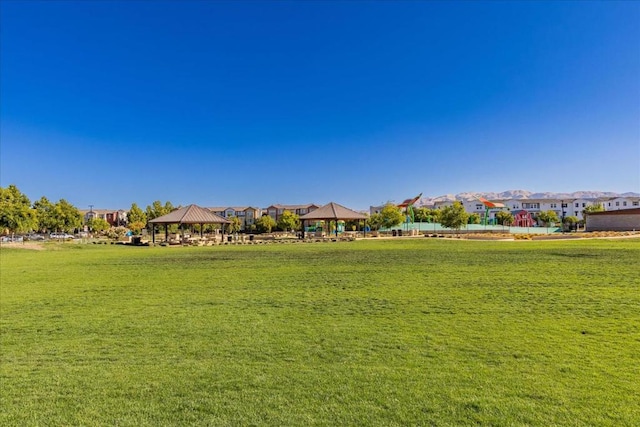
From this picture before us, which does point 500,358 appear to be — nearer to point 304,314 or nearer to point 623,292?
point 304,314

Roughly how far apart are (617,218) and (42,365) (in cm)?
5142

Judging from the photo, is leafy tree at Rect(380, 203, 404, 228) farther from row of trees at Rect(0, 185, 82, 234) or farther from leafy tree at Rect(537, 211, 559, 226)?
row of trees at Rect(0, 185, 82, 234)

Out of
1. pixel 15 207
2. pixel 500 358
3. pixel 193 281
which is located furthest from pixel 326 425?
pixel 15 207

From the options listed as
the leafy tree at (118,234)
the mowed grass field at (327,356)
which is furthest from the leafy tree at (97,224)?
the mowed grass field at (327,356)

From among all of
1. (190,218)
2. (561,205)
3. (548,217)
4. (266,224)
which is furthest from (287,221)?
(561,205)

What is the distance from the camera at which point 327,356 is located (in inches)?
163

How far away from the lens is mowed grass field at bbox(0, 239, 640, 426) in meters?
3.01

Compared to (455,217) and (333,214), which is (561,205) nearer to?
(455,217)

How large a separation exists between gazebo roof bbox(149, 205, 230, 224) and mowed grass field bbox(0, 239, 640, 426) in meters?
23.4

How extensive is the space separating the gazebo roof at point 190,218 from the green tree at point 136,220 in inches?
1233

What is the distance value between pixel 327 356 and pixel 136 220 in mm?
64346

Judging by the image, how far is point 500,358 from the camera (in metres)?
3.98

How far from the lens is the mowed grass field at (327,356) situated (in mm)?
3014

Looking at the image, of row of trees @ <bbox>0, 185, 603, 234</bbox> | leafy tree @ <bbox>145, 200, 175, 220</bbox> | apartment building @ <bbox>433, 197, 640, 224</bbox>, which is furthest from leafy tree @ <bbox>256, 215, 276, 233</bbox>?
apartment building @ <bbox>433, 197, 640, 224</bbox>
